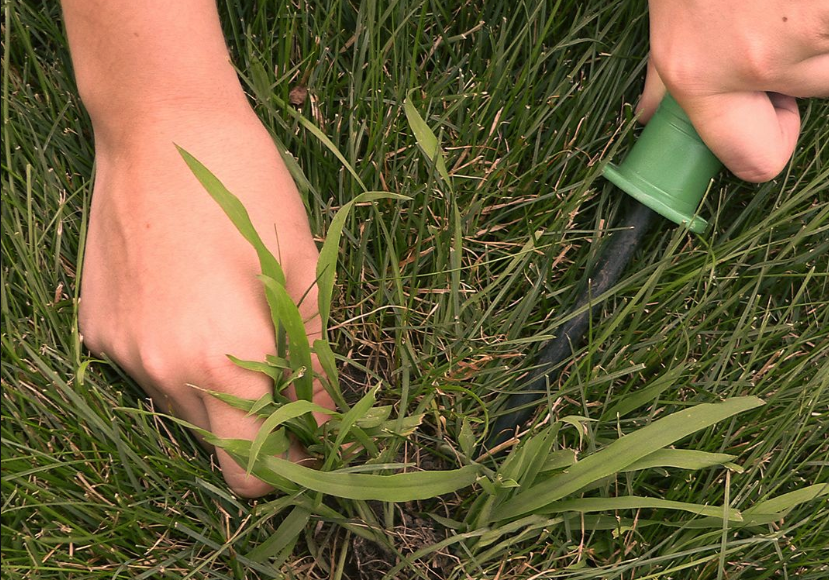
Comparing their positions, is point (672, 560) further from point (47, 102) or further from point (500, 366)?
point (47, 102)

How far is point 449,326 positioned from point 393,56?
1.29ft

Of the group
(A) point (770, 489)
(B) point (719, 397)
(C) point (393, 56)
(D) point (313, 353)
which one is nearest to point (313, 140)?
(C) point (393, 56)

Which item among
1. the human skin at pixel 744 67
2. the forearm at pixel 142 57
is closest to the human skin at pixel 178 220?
the forearm at pixel 142 57

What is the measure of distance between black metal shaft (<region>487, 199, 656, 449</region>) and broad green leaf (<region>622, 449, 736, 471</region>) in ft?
0.53

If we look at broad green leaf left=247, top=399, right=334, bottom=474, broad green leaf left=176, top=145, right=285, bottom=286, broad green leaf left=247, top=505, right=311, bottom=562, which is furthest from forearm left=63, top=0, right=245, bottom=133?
broad green leaf left=247, top=505, right=311, bottom=562

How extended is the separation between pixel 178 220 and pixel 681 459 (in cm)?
66

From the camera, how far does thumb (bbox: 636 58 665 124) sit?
1106mm

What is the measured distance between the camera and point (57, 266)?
41.6 inches

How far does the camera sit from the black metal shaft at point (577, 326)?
107 cm

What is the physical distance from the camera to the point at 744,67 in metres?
0.98

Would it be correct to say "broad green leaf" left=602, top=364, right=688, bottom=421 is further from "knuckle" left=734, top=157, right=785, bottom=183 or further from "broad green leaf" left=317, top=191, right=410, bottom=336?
"broad green leaf" left=317, top=191, right=410, bottom=336

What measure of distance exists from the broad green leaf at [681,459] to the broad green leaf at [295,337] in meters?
0.39

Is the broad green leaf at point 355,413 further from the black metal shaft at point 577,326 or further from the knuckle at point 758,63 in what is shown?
the knuckle at point 758,63

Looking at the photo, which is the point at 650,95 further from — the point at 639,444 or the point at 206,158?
the point at 206,158
